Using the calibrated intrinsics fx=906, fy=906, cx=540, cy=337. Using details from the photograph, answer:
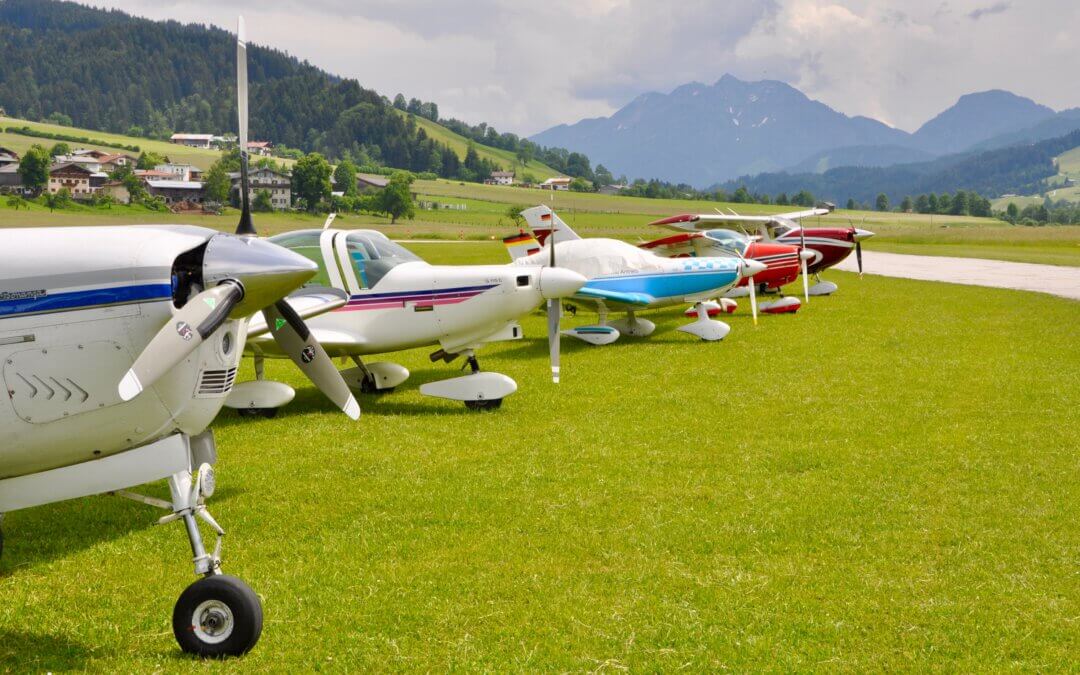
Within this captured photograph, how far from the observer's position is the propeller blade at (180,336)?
13.7 feet

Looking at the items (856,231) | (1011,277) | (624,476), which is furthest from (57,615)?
(1011,277)

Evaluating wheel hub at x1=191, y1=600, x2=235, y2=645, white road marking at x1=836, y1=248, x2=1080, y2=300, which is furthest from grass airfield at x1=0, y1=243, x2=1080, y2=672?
white road marking at x1=836, y1=248, x2=1080, y2=300

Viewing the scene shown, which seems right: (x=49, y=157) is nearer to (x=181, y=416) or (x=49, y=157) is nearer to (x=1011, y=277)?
(x=1011, y=277)

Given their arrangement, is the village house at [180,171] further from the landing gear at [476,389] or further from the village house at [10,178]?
the landing gear at [476,389]

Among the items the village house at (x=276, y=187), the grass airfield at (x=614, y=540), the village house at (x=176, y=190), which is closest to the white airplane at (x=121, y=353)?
the grass airfield at (x=614, y=540)

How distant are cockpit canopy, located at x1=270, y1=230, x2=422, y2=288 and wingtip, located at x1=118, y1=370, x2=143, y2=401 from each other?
5.96 meters

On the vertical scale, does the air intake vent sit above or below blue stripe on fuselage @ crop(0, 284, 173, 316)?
below

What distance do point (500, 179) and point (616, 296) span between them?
16503 centimetres

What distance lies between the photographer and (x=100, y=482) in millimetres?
4695

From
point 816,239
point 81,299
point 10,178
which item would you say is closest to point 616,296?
point 816,239

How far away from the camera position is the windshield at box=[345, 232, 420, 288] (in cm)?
1038

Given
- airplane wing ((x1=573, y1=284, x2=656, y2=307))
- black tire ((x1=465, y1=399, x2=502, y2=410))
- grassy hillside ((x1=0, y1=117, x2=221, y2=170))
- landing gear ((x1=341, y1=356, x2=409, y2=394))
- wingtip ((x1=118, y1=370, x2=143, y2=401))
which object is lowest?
black tire ((x1=465, y1=399, x2=502, y2=410))

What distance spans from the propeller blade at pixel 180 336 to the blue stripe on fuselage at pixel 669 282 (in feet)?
38.4

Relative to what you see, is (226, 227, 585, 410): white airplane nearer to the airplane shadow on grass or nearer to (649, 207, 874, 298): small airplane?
the airplane shadow on grass
